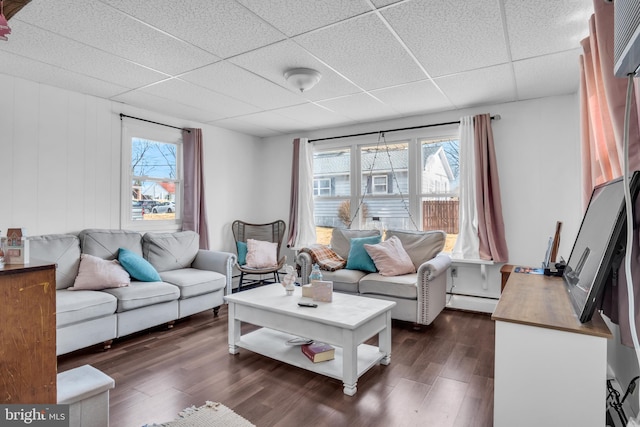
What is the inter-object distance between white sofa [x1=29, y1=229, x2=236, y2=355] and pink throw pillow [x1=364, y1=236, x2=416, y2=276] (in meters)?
1.70

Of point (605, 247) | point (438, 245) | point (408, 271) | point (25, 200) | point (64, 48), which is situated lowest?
point (408, 271)

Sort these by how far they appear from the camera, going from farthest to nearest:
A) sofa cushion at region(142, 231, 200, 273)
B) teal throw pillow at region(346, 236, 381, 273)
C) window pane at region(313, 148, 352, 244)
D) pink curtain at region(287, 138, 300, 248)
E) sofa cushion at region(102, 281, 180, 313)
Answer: pink curtain at region(287, 138, 300, 248) → window pane at region(313, 148, 352, 244) → teal throw pillow at region(346, 236, 381, 273) → sofa cushion at region(142, 231, 200, 273) → sofa cushion at region(102, 281, 180, 313)

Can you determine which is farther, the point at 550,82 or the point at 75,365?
the point at 550,82

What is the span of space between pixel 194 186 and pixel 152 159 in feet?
1.93

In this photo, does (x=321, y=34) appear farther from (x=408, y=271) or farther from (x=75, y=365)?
(x=75, y=365)

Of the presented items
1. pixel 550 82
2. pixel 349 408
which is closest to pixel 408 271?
pixel 349 408

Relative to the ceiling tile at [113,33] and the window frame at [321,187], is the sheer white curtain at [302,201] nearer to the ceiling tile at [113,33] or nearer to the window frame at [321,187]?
the window frame at [321,187]

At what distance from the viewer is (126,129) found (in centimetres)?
393

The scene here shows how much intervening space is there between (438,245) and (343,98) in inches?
77.4

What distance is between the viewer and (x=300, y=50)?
258 centimetres

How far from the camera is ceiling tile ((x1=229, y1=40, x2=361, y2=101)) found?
2580 millimetres

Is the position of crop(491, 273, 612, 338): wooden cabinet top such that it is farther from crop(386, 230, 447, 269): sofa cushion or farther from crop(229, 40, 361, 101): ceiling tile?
crop(229, 40, 361, 101): ceiling tile

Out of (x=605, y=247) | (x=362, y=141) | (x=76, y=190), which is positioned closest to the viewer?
(x=605, y=247)

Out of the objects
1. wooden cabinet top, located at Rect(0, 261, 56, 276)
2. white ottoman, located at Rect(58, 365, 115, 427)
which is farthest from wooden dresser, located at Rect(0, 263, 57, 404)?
white ottoman, located at Rect(58, 365, 115, 427)
